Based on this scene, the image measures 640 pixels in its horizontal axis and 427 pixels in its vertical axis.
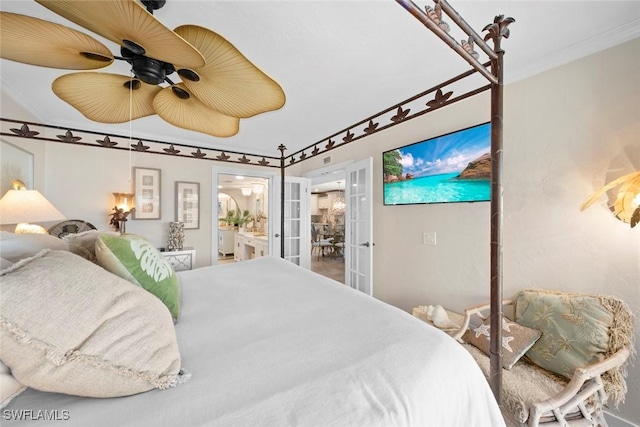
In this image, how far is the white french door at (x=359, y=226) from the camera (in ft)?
9.32

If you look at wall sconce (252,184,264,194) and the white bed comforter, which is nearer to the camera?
the white bed comforter

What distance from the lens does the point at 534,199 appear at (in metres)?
1.79

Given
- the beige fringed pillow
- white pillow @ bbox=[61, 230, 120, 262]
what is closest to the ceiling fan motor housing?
white pillow @ bbox=[61, 230, 120, 262]

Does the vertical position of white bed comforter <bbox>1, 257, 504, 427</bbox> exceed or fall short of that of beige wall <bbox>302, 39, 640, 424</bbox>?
it falls short

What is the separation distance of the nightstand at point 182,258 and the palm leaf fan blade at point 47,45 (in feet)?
8.38

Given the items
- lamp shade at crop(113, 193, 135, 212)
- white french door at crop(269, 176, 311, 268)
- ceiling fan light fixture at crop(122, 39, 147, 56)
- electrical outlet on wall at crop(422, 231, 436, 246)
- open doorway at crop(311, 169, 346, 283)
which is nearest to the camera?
ceiling fan light fixture at crop(122, 39, 147, 56)

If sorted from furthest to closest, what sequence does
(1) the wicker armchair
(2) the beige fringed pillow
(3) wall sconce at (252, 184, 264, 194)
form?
1. (3) wall sconce at (252, 184, 264, 194)
2. (1) the wicker armchair
3. (2) the beige fringed pillow

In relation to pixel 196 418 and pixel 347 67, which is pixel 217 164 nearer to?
pixel 347 67

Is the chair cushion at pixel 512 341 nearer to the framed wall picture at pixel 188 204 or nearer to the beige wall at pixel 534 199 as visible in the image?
the beige wall at pixel 534 199

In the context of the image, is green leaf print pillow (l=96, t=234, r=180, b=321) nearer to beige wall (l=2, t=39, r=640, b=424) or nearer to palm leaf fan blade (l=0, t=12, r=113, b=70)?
palm leaf fan blade (l=0, t=12, r=113, b=70)

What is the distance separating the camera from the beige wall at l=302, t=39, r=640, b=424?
1.45 meters

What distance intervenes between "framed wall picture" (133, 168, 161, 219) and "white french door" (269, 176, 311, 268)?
169 centimetres

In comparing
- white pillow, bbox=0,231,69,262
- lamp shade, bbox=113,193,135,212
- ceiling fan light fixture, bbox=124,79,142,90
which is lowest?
white pillow, bbox=0,231,69,262

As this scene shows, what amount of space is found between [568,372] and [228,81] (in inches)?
94.2
